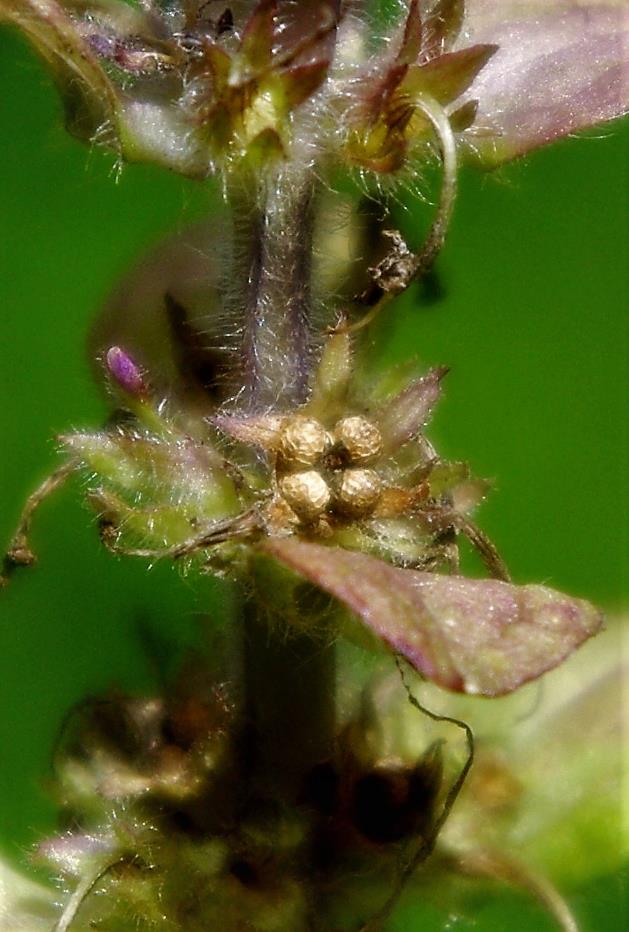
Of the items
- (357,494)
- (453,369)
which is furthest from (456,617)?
(453,369)

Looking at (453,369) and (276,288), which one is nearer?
(276,288)

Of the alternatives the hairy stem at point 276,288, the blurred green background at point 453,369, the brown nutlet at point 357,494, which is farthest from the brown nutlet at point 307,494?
the blurred green background at point 453,369

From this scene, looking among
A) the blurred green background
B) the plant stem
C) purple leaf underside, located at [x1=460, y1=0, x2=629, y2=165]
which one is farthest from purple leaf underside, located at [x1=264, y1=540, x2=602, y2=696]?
the blurred green background

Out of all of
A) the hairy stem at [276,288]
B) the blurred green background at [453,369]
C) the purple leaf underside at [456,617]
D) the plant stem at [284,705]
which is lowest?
the blurred green background at [453,369]

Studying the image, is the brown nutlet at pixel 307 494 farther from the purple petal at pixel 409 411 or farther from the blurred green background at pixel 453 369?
the blurred green background at pixel 453 369

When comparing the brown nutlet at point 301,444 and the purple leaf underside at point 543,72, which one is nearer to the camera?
the brown nutlet at point 301,444

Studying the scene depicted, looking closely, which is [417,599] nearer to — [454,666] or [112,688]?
[454,666]

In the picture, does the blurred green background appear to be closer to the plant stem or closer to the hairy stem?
the plant stem

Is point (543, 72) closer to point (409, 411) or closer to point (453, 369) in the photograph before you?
point (409, 411)
